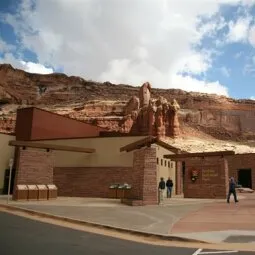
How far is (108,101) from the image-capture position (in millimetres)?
113625

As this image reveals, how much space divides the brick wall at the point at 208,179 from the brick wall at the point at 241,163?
709 inches

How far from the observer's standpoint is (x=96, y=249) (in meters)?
8.48

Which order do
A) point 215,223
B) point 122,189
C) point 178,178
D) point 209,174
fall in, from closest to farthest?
point 215,223
point 122,189
point 209,174
point 178,178

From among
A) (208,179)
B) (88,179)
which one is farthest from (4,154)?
(208,179)

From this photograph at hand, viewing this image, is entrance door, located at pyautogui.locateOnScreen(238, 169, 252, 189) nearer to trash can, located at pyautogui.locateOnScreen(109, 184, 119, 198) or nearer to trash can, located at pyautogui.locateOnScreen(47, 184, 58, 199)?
trash can, located at pyautogui.locateOnScreen(109, 184, 119, 198)

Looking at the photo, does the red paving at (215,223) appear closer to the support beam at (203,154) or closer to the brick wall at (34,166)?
the support beam at (203,154)

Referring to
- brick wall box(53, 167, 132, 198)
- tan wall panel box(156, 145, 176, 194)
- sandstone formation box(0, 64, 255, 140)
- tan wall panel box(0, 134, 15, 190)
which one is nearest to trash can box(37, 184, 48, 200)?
brick wall box(53, 167, 132, 198)

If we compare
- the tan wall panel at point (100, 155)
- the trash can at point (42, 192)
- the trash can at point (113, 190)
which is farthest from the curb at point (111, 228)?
the tan wall panel at point (100, 155)

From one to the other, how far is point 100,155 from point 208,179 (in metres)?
9.55

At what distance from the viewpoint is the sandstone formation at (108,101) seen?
10994 cm

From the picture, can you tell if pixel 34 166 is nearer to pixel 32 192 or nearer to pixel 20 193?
pixel 32 192

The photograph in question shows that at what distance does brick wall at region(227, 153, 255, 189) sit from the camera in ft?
149

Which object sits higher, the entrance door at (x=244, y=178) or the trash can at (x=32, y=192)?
the entrance door at (x=244, y=178)

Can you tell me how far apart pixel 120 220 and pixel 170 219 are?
2.07 metres
